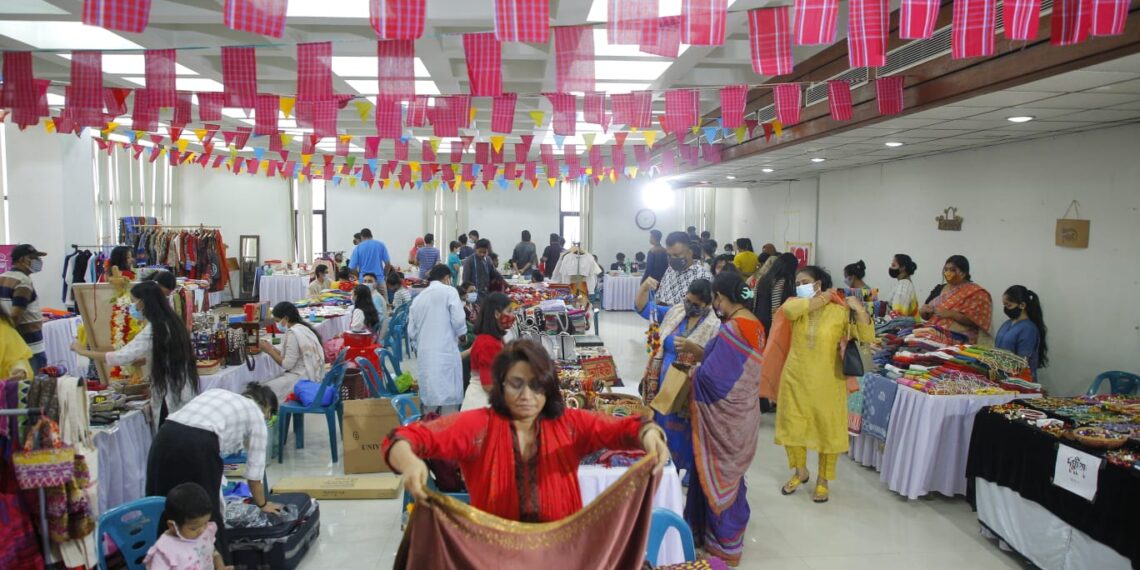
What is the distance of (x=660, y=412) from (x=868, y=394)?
7.73 ft

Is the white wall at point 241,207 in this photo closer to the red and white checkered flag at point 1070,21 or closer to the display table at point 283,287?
the display table at point 283,287

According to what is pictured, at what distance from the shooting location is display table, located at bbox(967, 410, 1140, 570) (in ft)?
10.1

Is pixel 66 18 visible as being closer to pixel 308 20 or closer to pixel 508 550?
pixel 308 20

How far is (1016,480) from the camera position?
377 centimetres

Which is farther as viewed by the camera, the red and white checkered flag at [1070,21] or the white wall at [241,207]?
the white wall at [241,207]

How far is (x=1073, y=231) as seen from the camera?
18.5 ft

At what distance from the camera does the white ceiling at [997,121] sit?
12.2ft

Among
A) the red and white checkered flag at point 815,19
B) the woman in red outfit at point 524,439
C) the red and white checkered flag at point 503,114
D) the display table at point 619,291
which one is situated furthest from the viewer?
the display table at point 619,291

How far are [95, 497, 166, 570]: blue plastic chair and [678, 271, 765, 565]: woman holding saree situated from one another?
2504 millimetres

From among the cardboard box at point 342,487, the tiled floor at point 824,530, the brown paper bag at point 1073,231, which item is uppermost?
the brown paper bag at point 1073,231

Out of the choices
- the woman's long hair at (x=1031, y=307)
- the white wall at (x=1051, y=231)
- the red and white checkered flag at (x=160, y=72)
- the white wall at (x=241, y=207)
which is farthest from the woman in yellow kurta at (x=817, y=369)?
the white wall at (x=241, y=207)

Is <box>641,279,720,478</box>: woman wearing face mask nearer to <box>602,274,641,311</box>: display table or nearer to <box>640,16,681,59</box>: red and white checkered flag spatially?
<box>640,16,681,59</box>: red and white checkered flag

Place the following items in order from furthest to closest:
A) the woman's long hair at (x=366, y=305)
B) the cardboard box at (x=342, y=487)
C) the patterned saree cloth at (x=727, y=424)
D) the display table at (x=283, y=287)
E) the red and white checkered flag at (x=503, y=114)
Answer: the display table at (x=283, y=287), the woman's long hair at (x=366, y=305), the red and white checkered flag at (x=503, y=114), the cardboard box at (x=342, y=487), the patterned saree cloth at (x=727, y=424)

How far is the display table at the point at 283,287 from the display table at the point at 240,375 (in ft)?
23.8
